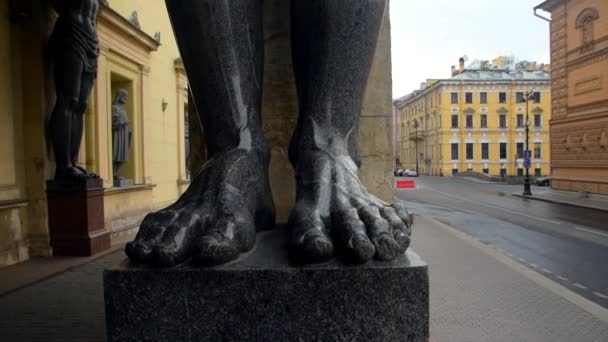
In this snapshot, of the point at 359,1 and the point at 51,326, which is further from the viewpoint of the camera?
the point at 51,326

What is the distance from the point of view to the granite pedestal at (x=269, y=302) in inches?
47.1

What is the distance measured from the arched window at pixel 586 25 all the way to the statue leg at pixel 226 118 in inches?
1055

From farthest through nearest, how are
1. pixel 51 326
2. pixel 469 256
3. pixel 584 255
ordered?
pixel 584 255
pixel 469 256
pixel 51 326

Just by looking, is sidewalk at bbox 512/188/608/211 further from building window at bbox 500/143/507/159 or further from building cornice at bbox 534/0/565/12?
building window at bbox 500/143/507/159

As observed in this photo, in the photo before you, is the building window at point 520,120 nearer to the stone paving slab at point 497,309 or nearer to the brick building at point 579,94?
the brick building at point 579,94

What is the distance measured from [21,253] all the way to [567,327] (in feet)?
24.8

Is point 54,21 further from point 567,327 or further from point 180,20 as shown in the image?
point 567,327

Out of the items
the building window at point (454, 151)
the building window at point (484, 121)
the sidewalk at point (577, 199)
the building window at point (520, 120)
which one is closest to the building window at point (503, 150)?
the building window at point (520, 120)

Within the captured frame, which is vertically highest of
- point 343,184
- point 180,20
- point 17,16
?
point 17,16

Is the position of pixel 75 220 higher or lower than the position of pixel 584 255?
higher

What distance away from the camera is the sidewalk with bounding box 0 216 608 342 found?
3.43m

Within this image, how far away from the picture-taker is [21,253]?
762 cm

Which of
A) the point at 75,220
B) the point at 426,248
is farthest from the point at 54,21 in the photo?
the point at 426,248

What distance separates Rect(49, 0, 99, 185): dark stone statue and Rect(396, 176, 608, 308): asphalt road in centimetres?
792
